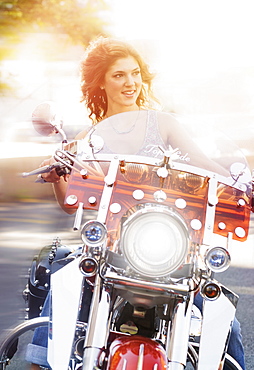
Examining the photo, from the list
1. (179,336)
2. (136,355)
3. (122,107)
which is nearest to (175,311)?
(179,336)

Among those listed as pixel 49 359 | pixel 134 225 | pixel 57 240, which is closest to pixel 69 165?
pixel 134 225

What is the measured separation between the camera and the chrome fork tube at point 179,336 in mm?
1934

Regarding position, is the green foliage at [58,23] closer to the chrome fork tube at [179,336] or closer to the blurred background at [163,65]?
the blurred background at [163,65]

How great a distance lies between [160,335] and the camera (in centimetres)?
209

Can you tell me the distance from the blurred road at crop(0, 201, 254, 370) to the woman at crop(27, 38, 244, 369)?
0.67 m

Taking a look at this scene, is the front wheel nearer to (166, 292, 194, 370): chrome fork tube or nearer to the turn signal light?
the turn signal light

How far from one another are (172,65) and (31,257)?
1.64m

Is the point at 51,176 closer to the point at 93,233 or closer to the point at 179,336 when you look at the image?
the point at 93,233

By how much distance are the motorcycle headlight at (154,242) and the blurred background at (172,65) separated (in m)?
0.67

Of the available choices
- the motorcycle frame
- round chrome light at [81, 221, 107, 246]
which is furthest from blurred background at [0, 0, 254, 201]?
round chrome light at [81, 221, 107, 246]

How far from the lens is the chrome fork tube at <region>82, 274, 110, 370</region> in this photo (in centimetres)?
195

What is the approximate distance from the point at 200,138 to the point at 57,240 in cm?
99

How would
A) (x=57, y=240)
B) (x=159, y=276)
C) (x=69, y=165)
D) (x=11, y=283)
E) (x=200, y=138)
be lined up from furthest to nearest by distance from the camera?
(x=11, y=283)
(x=57, y=240)
(x=200, y=138)
(x=69, y=165)
(x=159, y=276)

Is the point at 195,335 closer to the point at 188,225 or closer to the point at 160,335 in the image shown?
the point at 160,335
